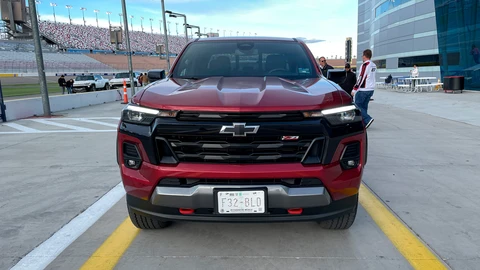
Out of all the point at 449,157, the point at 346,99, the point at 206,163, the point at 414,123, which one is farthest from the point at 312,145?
the point at 414,123

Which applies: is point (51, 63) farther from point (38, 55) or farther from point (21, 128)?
→ point (21, 128)

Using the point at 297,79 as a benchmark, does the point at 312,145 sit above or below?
below

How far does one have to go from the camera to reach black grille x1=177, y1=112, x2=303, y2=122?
2391 mm

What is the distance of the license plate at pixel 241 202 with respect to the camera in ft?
7.83

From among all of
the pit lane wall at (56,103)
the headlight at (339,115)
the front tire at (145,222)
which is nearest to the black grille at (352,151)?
the headlight at (339,115)

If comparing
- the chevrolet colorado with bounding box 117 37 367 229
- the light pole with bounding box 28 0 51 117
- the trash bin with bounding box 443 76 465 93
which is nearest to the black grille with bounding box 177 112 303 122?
the chevrolet colorado with bounding box 117 37 367 229

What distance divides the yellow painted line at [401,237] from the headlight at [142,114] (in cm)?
210

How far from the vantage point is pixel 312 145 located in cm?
243

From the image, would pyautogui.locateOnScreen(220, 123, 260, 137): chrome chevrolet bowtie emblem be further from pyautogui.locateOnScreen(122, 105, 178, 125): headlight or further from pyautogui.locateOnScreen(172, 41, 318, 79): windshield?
pyautogui.locateOnScreen(172, 41, 318, 79): windshield

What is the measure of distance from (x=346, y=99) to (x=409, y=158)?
353cm

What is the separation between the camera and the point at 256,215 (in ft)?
8.05

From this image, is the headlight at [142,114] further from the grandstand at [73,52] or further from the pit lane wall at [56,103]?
the grandstand at [73,52]

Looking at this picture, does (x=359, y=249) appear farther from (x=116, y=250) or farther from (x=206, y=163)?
(x=116, y=250)

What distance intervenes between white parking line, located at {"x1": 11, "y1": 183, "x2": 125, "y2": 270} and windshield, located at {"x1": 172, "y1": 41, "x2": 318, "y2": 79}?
1.61 metres
